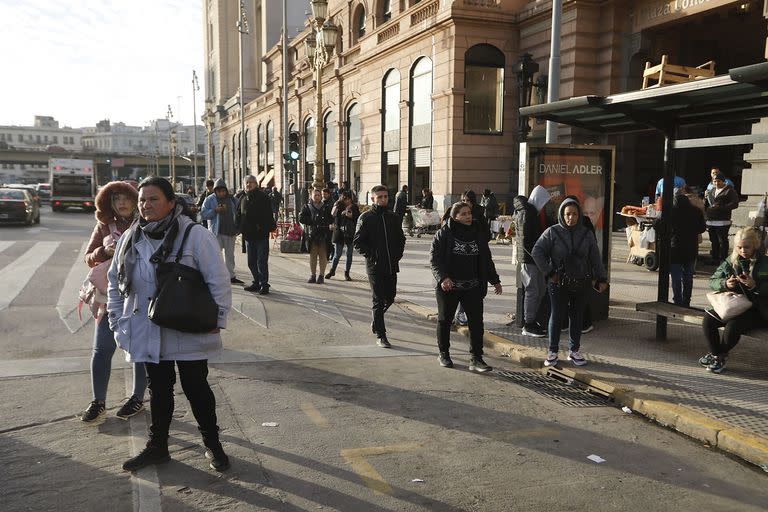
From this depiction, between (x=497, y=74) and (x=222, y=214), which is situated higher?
(x=497, y=74)

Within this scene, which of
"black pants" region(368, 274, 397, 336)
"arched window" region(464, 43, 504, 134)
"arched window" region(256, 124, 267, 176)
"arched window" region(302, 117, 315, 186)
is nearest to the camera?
"black pants" region(368, 274, 397, 336)

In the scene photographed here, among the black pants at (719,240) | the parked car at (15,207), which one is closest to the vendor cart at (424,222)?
the black pants at (719,240)

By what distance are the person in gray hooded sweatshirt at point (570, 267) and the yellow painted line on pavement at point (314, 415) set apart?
2.65m

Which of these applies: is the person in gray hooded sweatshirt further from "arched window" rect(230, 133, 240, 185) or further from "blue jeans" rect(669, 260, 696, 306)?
"arched window" rect(230, 133, 240, 185)

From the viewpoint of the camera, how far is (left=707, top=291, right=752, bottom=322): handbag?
237 inches

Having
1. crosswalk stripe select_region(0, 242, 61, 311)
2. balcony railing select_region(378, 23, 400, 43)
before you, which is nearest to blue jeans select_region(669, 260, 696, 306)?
crosswalk stripe select_region(0, 242, 61, 311)

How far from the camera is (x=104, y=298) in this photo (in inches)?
196

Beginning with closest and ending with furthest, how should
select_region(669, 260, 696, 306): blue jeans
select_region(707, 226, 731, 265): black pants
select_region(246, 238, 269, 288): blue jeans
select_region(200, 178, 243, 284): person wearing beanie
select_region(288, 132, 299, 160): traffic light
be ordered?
select_region(669, 260, 696, 306): blue jeans → select_region(246, 238, 269, 288): blue jeans → select_region(200, 178, 243, 284): person wearing beanie → select_region(707, 226, 731, 265): black pants → select_region(288, 132, 299, 160): traffic light

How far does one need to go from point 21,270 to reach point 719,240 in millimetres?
14200

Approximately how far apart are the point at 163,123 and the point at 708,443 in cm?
19538

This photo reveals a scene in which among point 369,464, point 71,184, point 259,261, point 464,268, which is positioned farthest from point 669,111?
point 71,184

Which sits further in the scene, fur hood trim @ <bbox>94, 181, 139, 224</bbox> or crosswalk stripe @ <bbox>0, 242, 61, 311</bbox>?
crosswalk stripe @ <bbox>0, 242, 61, 311</bbox>

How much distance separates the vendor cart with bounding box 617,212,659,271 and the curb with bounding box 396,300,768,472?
7448 mm

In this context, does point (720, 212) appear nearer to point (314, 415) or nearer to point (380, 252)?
point (380, 252)
